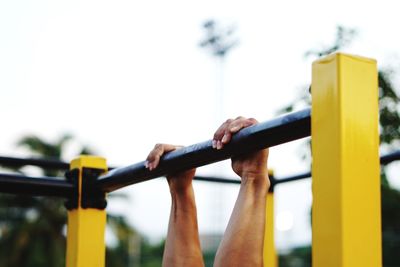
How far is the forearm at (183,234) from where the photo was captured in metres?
1.49

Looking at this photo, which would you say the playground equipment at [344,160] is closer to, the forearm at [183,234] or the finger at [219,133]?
the finger at [219,133]

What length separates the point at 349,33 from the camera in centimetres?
490

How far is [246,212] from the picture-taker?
3.72ft

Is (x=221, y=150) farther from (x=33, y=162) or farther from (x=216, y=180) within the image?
(x=216, y=180)

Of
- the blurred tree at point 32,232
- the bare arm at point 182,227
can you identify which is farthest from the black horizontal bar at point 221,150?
the blurred tree at point 32,232

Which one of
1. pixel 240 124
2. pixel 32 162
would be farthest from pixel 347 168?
pixel 32 162

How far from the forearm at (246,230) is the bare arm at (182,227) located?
34 cm

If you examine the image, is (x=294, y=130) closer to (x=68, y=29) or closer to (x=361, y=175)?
(x=361, y=175)

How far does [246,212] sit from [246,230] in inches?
1.3

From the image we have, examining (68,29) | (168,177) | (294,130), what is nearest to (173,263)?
(168,177)

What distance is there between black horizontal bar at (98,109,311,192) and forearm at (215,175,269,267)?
0.26ft

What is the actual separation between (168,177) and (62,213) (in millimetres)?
15141

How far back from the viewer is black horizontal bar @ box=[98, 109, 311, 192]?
95cm

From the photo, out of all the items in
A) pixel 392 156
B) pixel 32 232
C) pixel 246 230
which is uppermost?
pixel 32 232
